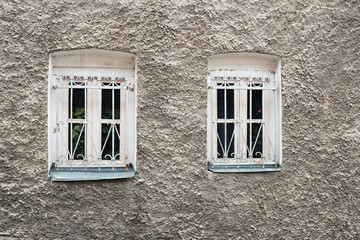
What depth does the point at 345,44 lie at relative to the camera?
3.88m

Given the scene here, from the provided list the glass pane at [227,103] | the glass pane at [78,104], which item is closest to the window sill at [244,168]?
the glass pane at [227,103]

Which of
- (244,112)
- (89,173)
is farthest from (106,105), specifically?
(244,112)

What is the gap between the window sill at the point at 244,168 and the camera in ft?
12.3

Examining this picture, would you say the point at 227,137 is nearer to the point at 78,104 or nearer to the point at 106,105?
Answer: the point at 106,105

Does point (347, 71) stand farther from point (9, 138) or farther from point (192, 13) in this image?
point (9, 138)

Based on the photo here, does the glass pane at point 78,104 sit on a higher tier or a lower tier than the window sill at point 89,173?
higher

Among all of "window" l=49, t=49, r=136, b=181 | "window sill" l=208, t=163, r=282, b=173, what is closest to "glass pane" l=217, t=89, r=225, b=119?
"window sill" l=208, t=163, r=282, b=173

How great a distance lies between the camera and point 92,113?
3.79 meters

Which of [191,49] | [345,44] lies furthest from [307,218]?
[191,49]

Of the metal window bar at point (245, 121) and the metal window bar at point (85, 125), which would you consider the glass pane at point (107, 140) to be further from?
the metal window bar at point (245, 121)

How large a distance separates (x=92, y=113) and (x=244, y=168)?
1.72 m

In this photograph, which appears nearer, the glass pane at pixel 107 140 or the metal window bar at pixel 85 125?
the metal window bar at pixel 85 125

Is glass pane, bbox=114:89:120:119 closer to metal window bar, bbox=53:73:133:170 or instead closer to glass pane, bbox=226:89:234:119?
metal window bar, bbox=53:73:133:170

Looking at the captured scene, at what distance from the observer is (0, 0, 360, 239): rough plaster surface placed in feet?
11.5
